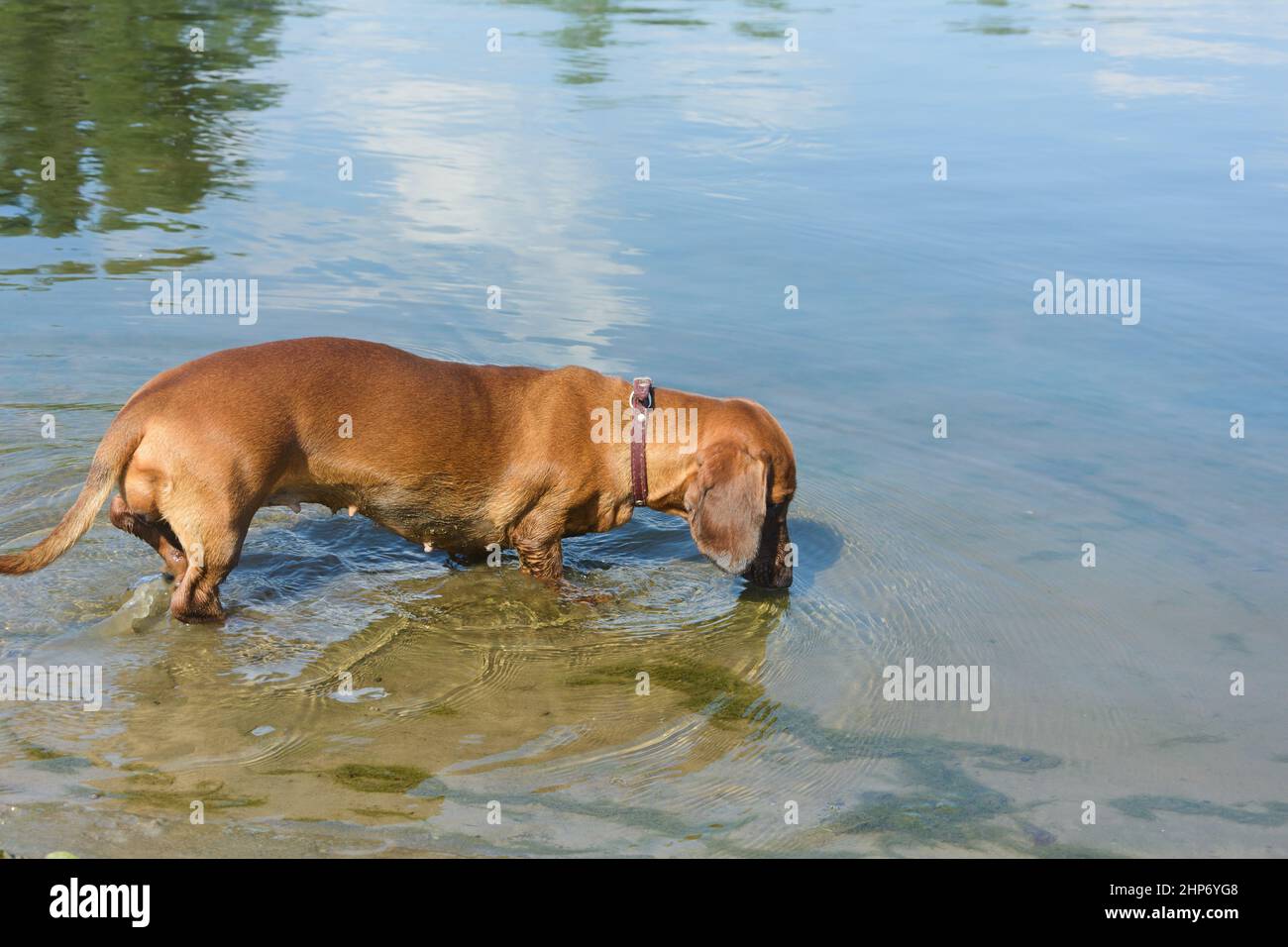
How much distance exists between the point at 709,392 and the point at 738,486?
242 cm

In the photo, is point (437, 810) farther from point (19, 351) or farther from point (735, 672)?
point (19, 351)

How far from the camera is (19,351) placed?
811cm

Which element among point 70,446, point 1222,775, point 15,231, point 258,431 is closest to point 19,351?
point 70,446

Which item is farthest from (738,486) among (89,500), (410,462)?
(89,500)

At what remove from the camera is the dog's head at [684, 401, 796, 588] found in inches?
230

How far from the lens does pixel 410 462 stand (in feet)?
18.9

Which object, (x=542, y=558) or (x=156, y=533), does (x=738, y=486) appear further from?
(x=156, y=533)

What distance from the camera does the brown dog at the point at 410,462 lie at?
5.14 metres

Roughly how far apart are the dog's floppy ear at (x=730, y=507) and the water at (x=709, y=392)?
45 cm

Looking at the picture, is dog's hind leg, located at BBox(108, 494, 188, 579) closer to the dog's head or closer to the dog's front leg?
the dog's front leg

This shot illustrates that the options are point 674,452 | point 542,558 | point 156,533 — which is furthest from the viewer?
point 542,558

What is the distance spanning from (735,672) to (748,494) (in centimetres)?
77

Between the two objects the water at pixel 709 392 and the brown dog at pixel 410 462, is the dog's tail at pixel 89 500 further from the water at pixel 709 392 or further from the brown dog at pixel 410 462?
A: the water at pixel 709 392

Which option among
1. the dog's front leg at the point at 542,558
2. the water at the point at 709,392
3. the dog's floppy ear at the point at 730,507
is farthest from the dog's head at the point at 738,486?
the dog's front leg at the point at 542,558
